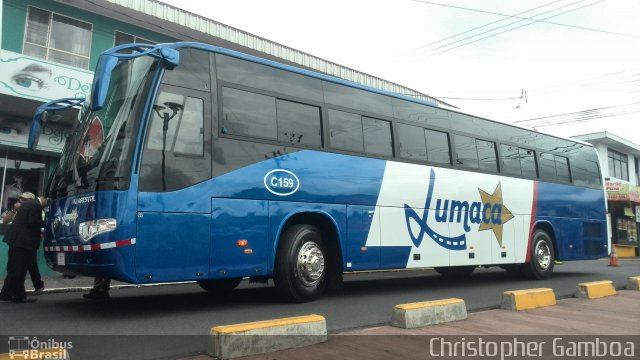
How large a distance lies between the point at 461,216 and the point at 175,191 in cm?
611

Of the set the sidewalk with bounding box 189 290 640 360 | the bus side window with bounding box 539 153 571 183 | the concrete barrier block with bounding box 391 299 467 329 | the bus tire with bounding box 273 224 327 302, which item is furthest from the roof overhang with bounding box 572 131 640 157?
the concrete barrier block with bounding box 391 299 467 329


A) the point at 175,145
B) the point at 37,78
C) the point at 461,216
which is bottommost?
the point at 461,216

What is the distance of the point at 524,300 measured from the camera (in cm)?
717

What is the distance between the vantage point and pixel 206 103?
6.43m

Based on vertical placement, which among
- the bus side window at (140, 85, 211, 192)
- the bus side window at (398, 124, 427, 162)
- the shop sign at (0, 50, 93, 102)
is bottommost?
the bus side window at (140, 85, 211, 192)

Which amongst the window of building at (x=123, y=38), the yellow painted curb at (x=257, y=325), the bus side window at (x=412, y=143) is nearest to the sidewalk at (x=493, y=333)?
the yellow painted curb at (x=257, y=325)

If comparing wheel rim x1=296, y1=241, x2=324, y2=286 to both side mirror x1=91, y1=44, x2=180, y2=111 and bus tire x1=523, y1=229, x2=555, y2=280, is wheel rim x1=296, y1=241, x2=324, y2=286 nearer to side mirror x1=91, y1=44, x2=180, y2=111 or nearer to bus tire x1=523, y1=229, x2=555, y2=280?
side mirror x1=91, y1=44, x2=180, y2=111

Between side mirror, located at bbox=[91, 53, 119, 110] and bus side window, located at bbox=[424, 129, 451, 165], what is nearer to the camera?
side mirror, located at bbox=[91, 53, 119, 110]

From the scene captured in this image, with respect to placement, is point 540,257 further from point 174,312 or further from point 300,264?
point 174,312

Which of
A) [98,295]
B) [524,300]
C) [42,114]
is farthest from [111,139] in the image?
[524,300]

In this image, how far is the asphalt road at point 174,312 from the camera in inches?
189

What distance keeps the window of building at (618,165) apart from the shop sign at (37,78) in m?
33.2

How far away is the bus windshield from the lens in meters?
5.73

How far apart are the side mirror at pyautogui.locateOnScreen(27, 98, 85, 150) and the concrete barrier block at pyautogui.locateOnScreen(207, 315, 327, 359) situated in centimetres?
495
